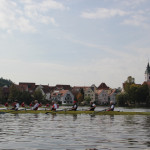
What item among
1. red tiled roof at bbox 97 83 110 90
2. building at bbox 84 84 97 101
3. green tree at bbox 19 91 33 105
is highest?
red tiled roof at bbox 97 83 110 90

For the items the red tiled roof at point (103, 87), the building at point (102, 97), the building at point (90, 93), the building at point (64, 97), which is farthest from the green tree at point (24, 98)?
the red tiled roof at point (103, 87)

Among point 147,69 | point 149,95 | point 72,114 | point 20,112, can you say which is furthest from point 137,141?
point 147,69

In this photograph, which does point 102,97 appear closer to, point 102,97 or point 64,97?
point 102,97

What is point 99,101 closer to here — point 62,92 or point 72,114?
point 62,92

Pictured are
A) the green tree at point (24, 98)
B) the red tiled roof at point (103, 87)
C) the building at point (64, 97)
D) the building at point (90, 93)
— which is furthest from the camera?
the red tiled roof at point (103, 87)

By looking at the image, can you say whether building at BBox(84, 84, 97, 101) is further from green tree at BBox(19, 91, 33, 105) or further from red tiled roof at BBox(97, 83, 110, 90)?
green tree at BBox(19, 91, 33, 105)

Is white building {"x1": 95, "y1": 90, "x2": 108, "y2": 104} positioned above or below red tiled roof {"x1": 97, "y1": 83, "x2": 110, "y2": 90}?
below

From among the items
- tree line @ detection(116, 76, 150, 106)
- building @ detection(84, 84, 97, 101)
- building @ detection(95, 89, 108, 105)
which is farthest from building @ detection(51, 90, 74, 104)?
tree line @ detection(116, 76, 150, 106)

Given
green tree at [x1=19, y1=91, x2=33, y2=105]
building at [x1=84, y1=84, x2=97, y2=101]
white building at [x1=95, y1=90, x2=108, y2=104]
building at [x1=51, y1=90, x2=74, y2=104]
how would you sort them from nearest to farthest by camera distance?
1. green tree at [x1=19, y1=91, x2=33, y2=105]
2. building at [x1=51, y1=90, x2=74, y2=104]
3. building at [x1=84, y1=84, x2=97, y2=101]
4. white building at [x1=95, y1=90, x2=108, y2=104]

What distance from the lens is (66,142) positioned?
14492 mm

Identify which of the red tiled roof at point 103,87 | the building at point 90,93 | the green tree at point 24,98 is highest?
the red tiled roof at point 103,87

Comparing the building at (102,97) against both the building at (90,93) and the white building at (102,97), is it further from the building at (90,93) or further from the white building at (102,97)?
the building at (90,93)

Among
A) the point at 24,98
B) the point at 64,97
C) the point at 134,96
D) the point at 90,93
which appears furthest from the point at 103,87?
the point at 24,98

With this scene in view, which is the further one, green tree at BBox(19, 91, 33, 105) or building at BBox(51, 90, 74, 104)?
building at BBox(51, 90, 74, 104)
